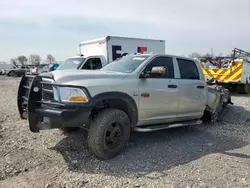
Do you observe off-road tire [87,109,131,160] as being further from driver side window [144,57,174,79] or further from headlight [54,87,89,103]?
driver side window [144,57,174,79]

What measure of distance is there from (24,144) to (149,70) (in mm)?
2905

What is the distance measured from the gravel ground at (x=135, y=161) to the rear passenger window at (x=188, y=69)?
136 centimetres

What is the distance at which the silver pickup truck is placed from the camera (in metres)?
4.09

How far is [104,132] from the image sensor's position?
426 centimetres

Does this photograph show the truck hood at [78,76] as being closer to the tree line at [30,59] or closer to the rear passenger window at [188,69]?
the rear passenger window at [188,69]

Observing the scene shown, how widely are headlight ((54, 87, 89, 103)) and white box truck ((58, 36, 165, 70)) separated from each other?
658 cm

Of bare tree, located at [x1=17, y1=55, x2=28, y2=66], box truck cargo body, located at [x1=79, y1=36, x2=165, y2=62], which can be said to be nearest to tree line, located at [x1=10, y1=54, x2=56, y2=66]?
bare tree, located at [x1=17, y1=55, x2=28, y2=66]

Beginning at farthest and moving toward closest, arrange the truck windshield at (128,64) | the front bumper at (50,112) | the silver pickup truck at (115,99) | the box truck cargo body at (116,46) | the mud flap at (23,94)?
the box truck cargo body at (116,46)
the mud flap at (23,94)
the truck windshield at (128,64)
the silver pickup truck at (115,99)
the front bumper at (50,112)

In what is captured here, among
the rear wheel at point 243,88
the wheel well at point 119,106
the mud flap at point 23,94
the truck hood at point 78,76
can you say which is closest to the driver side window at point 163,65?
the truck hood at point 78,76

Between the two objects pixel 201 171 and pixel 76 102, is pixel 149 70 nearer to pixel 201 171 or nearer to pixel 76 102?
pixel 76 102

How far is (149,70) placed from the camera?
16.8 feet

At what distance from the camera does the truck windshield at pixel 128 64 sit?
5.09 metres

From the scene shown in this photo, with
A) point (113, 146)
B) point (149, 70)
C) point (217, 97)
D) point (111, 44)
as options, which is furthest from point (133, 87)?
point (111, 44)

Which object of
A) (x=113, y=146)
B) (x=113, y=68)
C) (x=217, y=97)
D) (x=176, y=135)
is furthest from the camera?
(x=217, y=97)
